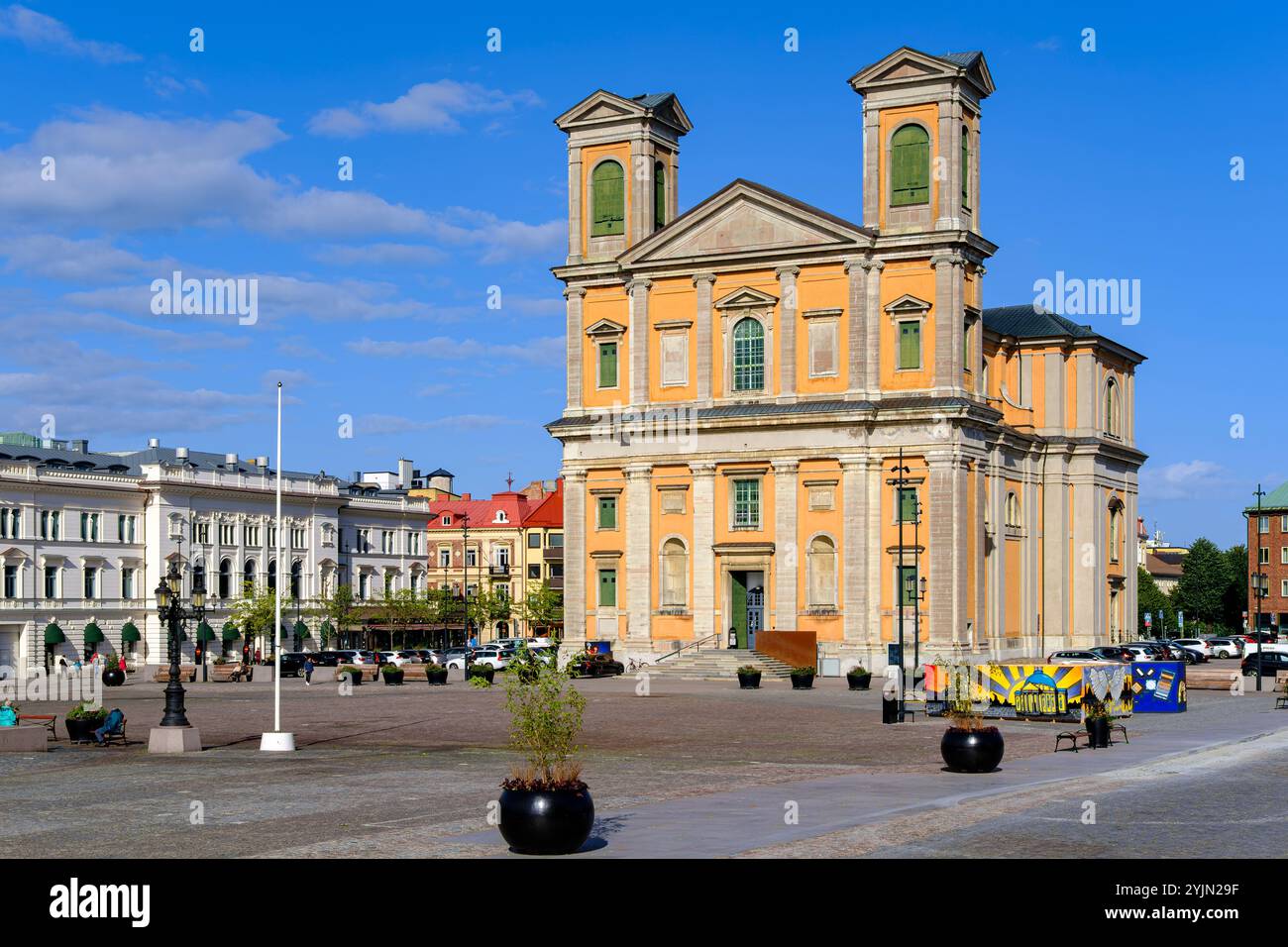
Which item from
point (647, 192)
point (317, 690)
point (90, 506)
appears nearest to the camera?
point (317, 690)

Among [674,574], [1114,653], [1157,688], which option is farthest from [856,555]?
[1157,688]

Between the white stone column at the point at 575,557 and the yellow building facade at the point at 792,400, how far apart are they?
0.39 feet

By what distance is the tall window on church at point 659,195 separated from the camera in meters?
84.1

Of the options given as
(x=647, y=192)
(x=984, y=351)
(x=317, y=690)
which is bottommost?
(x=317, y=690)

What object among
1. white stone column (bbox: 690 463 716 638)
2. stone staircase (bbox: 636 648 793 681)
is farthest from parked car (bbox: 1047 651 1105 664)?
white stone column (bbox: 690 463 716 638)

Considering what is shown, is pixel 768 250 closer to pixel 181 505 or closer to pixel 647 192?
pixel 647 192

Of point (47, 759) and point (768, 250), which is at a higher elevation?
point (768, 250)

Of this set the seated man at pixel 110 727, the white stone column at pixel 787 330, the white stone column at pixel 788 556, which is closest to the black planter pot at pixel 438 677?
the white stone column at pixel 788 556

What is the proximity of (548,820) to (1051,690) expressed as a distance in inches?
1184

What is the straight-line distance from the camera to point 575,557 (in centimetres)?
8300
